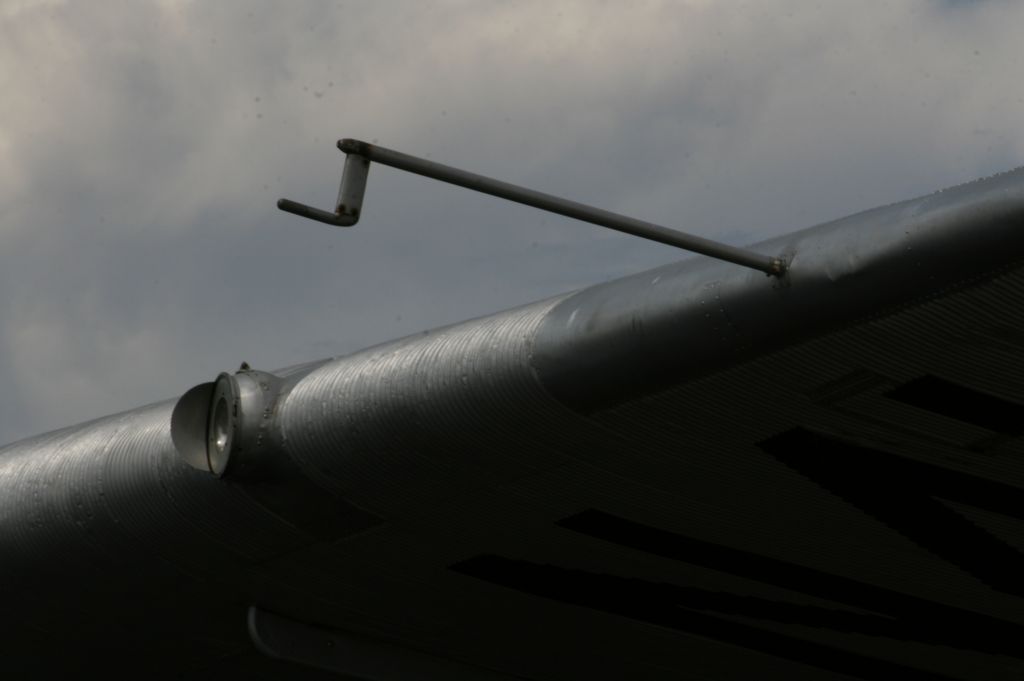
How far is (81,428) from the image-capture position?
1198 centimetres

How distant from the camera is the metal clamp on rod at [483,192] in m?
6.29

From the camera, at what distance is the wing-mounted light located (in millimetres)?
9500

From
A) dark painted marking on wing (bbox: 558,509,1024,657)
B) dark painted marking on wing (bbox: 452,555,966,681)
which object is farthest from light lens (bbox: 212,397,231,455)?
dark painted marking on wing (bbox: 558,509,1024,657)

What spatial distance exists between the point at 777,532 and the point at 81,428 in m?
5.47

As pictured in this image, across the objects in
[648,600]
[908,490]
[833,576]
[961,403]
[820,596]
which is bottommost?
[648,600]

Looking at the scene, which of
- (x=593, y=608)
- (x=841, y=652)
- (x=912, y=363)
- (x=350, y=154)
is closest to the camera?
(x=350, y=154)

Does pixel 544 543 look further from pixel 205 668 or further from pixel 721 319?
pixel 205 668

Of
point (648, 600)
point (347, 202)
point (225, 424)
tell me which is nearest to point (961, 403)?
point (347, 202)

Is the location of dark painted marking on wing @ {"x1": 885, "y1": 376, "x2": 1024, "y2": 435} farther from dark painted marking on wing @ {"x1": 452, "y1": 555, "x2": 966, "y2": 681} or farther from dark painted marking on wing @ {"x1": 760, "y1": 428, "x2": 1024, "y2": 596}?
dark painted marking on wing @ {"x1": 452, "y1": 555, "x2": 966, "y2": 681}

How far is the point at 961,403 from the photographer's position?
7.77 m

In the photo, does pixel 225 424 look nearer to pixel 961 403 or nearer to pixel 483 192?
pixel 483 192

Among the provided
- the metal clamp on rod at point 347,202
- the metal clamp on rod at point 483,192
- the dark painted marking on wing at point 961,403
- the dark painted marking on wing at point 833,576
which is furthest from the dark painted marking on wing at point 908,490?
the metal clamp on rod at point 347,202

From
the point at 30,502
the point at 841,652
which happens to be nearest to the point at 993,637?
the point at 841,652

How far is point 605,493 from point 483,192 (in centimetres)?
330
